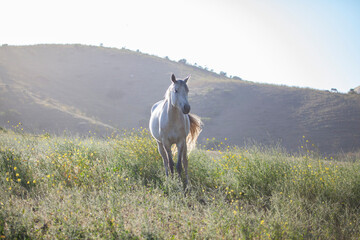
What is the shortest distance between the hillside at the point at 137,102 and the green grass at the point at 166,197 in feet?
37.5

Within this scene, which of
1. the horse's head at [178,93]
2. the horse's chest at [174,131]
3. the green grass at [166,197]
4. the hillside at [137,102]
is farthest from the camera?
the hillside at [137,102]

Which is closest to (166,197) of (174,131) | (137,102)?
(174,131)

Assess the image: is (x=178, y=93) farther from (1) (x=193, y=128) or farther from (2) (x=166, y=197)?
(2) (x=166, y=197)

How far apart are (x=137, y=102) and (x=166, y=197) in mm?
36528

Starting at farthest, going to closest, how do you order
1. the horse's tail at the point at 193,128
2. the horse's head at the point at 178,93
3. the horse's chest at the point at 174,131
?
1. the horse's tail at the point at 193,128
2. the horse's chest at the point at 174,131
3. the horse's head at the point at 178,93

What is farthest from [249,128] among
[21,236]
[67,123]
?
[21,236]

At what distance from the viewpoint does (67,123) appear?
80.3 feet

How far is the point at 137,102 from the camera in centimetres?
4016

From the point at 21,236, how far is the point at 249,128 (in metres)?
28.2

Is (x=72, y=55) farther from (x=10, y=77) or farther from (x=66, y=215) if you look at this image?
(x=66, y=215)

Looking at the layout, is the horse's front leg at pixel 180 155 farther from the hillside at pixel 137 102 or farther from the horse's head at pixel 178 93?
the hillside at pixel 137 102

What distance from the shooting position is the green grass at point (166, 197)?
3.43 metres

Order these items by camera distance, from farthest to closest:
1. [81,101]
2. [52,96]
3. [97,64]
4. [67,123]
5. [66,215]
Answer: [97,64] → [81,101] → [52,96] → [67,123] → [66,215]

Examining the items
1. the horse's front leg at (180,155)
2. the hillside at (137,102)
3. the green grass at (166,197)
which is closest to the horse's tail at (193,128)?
the green grass at (166,197)
